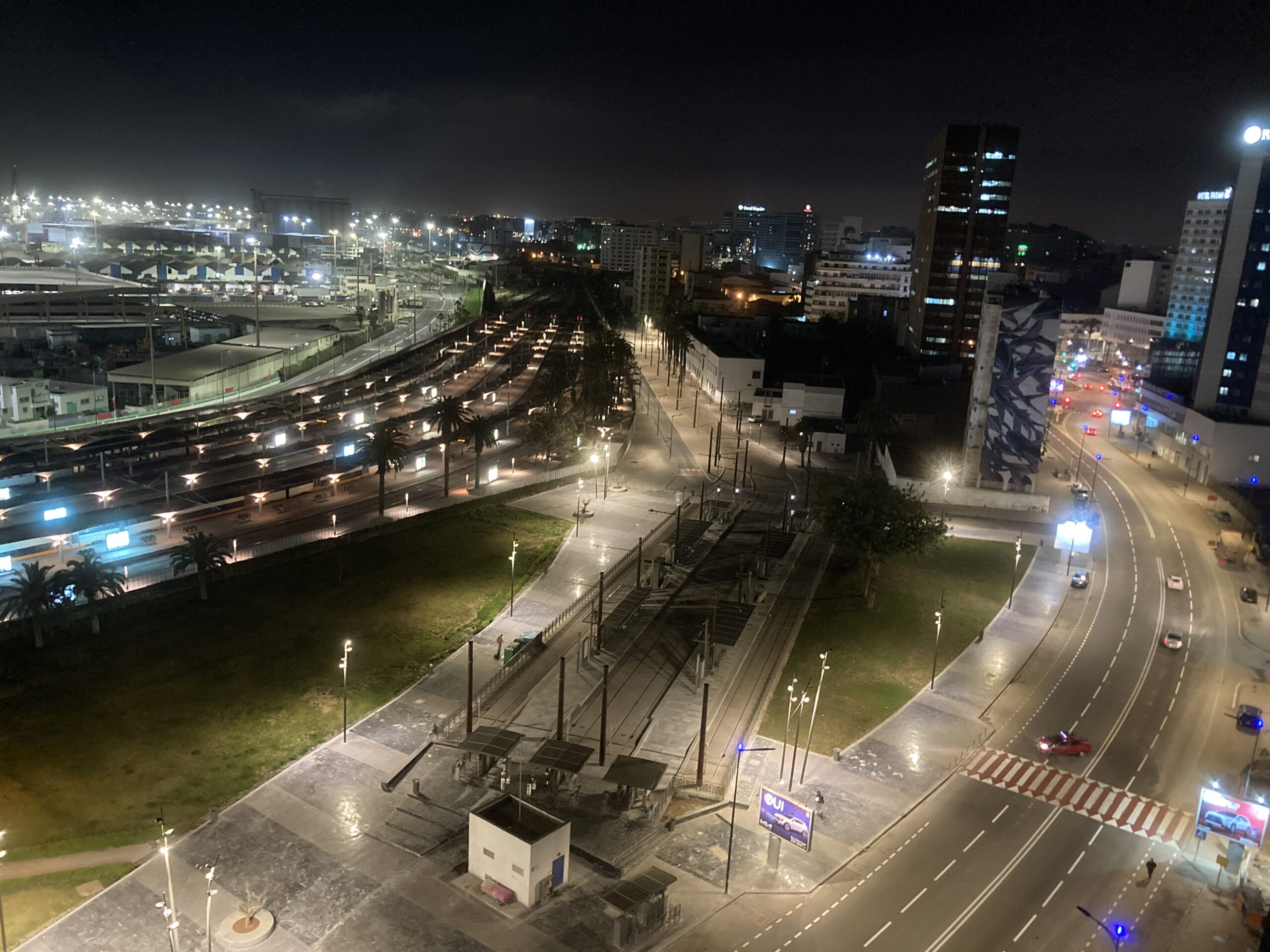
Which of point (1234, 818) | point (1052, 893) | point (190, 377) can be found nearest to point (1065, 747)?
point (1234, 818)

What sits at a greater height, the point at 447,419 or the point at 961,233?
the point at 961,233

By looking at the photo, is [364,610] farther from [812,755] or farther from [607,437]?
[607,437]

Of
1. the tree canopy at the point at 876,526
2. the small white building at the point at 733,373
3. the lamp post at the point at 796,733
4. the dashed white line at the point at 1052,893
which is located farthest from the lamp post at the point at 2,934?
the small white building at the point at 733,373

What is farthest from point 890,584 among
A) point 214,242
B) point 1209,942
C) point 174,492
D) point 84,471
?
point 214,242

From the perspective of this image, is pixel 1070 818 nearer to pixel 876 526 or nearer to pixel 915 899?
pixel 915 899

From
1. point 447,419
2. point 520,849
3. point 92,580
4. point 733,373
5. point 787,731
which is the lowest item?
point 787,731

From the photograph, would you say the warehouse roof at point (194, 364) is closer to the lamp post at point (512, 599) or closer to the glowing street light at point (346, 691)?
the lamp post at point (512, 599)
